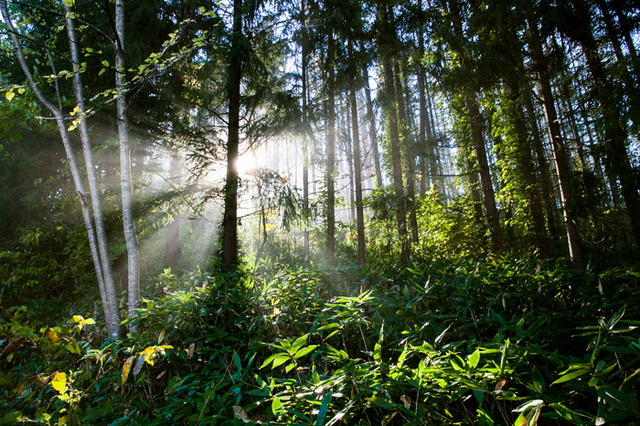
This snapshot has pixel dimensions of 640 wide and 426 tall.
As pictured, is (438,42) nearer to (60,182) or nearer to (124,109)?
(124,109)

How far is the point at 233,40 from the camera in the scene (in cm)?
575

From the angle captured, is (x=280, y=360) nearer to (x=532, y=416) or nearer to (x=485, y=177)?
(x=532, y=416)

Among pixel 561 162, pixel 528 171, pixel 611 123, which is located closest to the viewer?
pixel 611 123

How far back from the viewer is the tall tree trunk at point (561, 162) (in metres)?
4.55

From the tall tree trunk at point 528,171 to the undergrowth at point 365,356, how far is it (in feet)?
8.87

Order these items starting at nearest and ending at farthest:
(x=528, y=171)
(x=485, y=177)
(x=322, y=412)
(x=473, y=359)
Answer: (x=322, y=412) → (x=473, y=359) → (x=528, y=171) → (x=485, y=177)

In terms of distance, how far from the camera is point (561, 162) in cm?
487

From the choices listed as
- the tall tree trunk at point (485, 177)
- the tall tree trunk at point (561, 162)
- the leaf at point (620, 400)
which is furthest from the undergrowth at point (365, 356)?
the tall tree trunk at point (485, 177)

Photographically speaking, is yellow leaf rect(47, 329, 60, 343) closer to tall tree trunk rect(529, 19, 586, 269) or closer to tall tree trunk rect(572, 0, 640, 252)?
tall tree trunk rect(572, 0, 640, 252)

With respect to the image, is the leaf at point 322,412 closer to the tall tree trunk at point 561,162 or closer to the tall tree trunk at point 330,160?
the tall tree trunk at point 561,162

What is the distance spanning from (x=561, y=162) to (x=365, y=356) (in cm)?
494

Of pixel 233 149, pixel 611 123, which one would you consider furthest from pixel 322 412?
pixel 233 149

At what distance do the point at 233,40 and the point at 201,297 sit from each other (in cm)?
529

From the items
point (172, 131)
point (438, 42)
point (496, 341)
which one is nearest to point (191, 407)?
point (496, 341)
